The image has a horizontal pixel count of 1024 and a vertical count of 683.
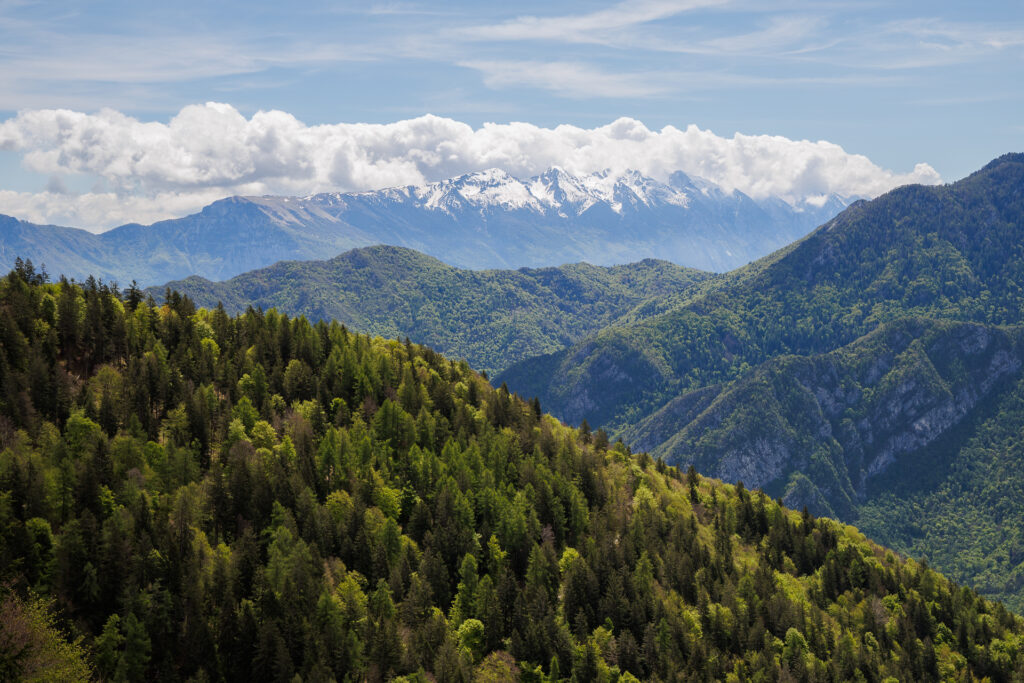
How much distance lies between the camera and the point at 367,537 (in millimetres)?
116750

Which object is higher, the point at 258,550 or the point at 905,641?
the point at 258,550

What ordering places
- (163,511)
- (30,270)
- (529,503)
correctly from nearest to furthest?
(163,511) → (529,503) → (30,270)

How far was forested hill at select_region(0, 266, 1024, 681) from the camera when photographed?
9356 cm

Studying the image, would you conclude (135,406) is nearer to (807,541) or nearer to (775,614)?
(775,614)

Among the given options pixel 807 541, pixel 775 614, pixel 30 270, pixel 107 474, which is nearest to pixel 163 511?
pixel 107 474

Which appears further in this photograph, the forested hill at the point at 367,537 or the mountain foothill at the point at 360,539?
the forested hill at the point at 367,537

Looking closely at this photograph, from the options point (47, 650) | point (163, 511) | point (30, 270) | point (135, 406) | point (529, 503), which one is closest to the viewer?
point (47, 650)

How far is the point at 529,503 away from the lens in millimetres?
144000

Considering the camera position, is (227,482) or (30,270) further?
(30,270)

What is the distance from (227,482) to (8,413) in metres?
35.0

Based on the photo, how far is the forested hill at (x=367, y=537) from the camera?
93.6 meters

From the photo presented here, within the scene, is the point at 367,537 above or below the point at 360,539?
below

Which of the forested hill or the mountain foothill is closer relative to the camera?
the mountain foothill

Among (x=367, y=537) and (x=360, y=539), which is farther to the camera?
(x=367, y=537)
